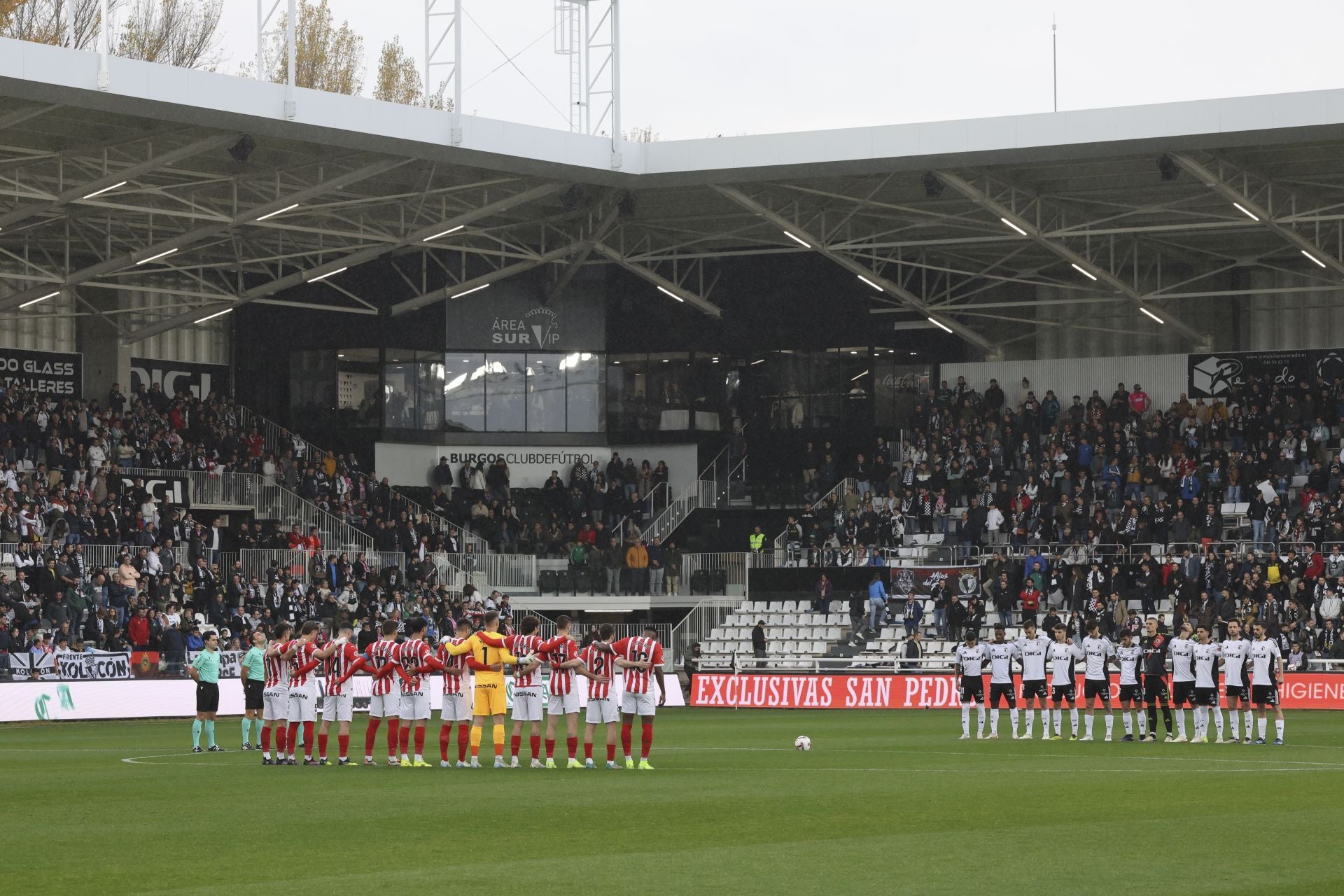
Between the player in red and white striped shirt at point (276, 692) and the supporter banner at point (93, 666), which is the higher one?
the player in red and white striped shirt at point (276, 692)

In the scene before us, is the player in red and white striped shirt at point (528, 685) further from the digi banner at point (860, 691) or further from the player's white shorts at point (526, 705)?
the digi banner at point (860, 691)

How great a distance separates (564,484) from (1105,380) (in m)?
16.6

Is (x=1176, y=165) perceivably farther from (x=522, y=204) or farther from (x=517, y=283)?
(x=517, y=283)

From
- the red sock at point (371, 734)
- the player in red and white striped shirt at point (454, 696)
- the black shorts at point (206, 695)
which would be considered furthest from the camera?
the black shorts at point (206, 695)

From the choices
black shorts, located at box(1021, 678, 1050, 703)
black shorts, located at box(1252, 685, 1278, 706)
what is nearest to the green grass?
black shorts, located at box(1252, 685, 1278, 706)

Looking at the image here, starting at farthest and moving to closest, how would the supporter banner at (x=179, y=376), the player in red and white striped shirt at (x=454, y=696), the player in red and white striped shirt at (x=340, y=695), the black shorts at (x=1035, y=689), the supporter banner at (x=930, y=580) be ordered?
the supporter banner at (x=179, y=376) → the supporter banner at (x=930, y=580) → the black shorts at (x=1035, y=689) → the player in red and white striped shirt at (x=340, y=695) → the player in red and white striped shirt at (x=454, y=696)

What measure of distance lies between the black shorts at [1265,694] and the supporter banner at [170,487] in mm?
30705

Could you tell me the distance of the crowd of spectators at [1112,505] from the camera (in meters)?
43.5

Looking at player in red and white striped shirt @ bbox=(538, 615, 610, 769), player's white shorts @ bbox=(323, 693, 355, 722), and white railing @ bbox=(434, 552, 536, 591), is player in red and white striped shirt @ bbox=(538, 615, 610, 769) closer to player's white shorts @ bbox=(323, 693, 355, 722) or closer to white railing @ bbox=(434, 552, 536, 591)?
player's white shorts @ bbox=(323, 693, 355, 722)

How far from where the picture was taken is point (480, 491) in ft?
184

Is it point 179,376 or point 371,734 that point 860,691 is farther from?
point 179,376

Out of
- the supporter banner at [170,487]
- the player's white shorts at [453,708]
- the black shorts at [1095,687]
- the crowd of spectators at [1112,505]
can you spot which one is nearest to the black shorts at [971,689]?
the black shorts at [1095,687]

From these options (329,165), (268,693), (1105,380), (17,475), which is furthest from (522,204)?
(268,693)

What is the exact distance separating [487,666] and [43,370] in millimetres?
35740
